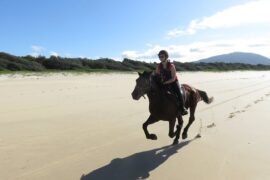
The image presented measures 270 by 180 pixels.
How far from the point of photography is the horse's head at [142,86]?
8281 mm

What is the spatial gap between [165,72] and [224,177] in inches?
123

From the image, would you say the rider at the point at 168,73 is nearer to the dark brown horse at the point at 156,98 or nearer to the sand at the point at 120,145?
the dark brown horse at the point at 156,98

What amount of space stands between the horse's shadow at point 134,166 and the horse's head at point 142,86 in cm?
125

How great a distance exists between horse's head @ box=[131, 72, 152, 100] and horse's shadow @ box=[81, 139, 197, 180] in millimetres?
1250

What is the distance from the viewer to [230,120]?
12.8 metres

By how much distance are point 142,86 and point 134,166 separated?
1.69 metres

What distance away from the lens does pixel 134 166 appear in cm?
764

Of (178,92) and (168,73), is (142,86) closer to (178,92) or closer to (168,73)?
(168,73)

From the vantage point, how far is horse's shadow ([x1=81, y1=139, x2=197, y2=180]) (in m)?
7.02

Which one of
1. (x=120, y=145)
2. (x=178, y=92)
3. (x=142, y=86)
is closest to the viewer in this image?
(x=142, y=86)

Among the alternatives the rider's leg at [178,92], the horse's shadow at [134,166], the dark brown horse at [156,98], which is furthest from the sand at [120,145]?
the rider's leg at [178,92]

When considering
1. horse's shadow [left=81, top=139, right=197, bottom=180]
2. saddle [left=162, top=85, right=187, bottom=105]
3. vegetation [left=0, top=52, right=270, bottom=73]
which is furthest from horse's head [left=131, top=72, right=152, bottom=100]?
vegetation [left=0, top=52, right=270, bottom=73]

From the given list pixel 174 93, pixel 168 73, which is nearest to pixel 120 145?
pixel 174 93

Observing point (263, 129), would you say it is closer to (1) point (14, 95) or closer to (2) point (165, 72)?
(2) point (165, 72)
